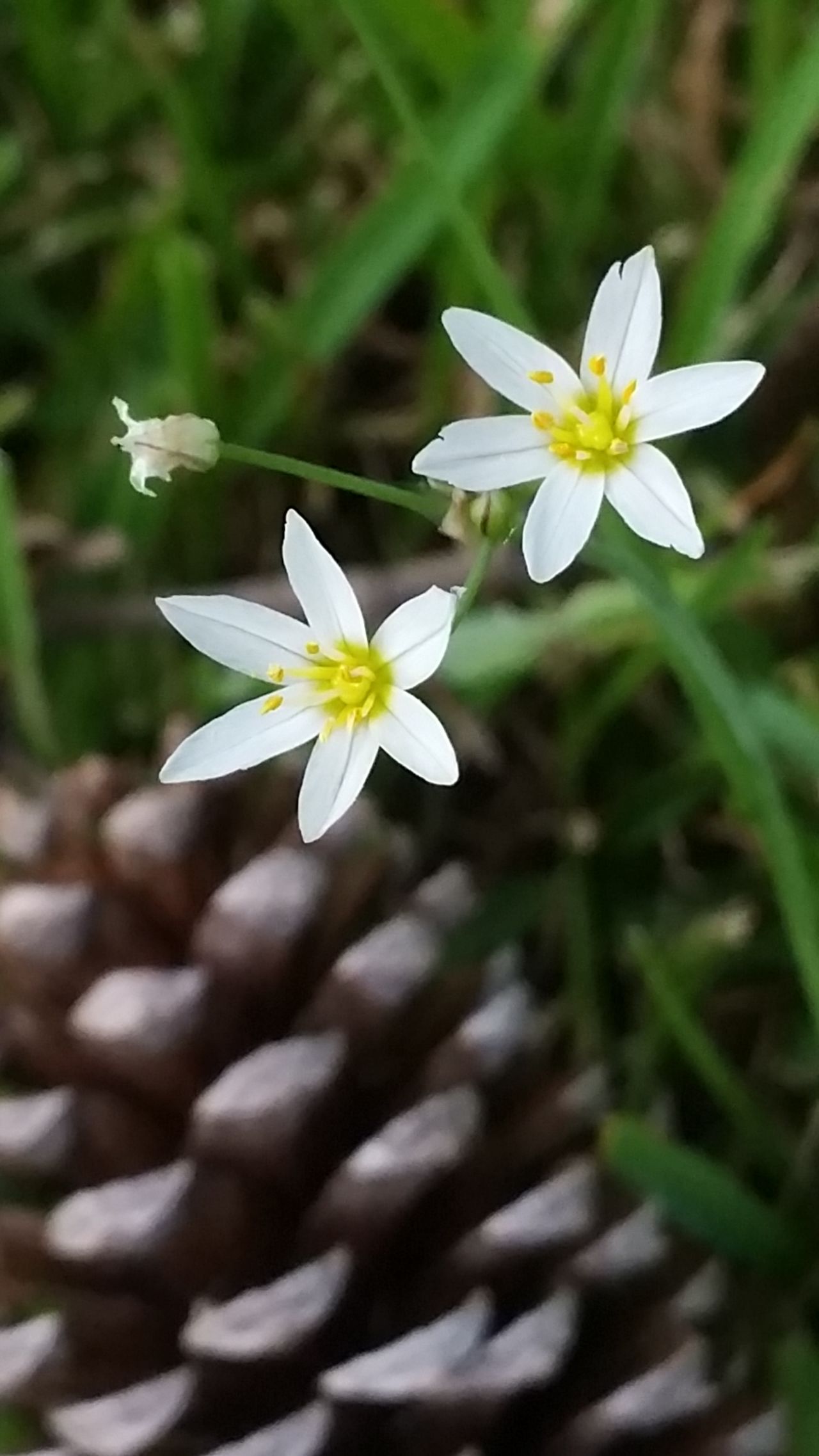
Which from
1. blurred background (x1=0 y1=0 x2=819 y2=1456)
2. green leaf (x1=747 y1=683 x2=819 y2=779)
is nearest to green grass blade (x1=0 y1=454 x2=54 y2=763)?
blurred background (x1=0 y1=0 x2=819 y2=1456)

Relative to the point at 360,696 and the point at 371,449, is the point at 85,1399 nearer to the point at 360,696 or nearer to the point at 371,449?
the point at 360,696

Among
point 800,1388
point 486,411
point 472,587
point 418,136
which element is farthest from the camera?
point 486,411

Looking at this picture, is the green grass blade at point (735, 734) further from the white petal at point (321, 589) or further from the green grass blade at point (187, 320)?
the green grass blade at point (187, 320)

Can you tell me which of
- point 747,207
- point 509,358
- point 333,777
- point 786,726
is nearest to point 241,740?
point 333,777

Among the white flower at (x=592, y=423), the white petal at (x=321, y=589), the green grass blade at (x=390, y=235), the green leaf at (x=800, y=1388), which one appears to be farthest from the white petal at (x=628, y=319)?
the green leaf at (x=800, y=1388)

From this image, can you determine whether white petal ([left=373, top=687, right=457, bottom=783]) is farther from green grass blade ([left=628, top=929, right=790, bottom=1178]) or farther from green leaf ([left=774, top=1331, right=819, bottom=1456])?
green leaf ([left=774, top=1331, right=819, bottom=1456])

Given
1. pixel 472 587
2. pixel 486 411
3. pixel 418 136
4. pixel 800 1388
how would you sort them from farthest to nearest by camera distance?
pixel 486 411 < pixel 800 1388 < pixel 418 136 < pixel 472 587

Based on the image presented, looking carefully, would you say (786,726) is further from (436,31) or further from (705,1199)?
(436,31)
